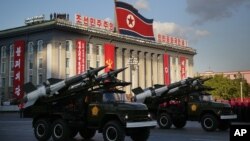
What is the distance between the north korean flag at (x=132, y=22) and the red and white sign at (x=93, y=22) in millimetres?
2024

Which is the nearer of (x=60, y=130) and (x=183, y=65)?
(x=60, y=130)

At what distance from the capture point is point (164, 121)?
74.1 ft

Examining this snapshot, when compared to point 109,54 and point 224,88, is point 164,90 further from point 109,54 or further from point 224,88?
point 224,88

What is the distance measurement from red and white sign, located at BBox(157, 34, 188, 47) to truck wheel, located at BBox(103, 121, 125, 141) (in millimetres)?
66179

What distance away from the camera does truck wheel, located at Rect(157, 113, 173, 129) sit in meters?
22.3

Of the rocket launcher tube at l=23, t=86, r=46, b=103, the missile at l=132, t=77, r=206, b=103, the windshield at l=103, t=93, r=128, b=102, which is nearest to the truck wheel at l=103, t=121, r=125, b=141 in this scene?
the windshield at l=103, t=93, r=128, b=102

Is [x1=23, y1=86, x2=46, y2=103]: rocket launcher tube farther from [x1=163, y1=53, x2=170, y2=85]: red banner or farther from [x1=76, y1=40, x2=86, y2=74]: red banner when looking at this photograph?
[x1=163, y1=53, x2=170, y2=85]: red banner

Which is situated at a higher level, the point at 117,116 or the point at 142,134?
the point at 117,116

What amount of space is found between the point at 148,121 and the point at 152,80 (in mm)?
65007

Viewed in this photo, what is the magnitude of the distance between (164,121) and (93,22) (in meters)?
43.2

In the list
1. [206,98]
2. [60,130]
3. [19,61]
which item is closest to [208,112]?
[206,98]

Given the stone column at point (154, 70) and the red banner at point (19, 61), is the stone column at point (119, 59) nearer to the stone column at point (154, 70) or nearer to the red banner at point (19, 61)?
the stone column at point (154, 70)

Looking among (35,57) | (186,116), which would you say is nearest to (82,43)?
(35,57)

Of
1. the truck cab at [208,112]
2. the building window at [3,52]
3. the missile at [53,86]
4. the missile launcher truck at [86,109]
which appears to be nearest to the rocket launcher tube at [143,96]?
the truck cab at [208,112]
